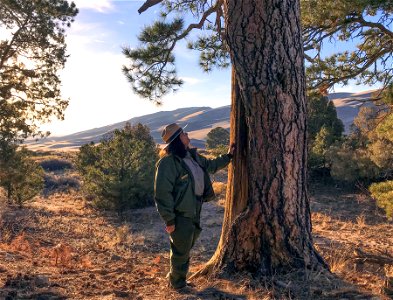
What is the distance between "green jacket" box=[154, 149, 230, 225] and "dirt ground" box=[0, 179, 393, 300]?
808 mm

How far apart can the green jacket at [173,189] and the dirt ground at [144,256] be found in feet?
2.65

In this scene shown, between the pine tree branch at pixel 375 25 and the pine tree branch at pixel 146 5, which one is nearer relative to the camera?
the pine tree branch at pixel 146 5

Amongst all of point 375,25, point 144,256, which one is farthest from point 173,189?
point 375,25

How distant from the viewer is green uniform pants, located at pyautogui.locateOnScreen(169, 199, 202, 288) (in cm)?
420

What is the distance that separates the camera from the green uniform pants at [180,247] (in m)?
4.20

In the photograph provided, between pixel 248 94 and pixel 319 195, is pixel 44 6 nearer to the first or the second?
pixel 248 94

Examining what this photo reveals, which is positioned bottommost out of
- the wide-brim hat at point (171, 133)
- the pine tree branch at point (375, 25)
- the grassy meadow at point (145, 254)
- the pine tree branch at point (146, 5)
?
the grassy meadow at point (145, 254)

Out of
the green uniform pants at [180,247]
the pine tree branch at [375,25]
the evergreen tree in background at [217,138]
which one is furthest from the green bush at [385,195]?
the evergreen tree in background at [217,138]

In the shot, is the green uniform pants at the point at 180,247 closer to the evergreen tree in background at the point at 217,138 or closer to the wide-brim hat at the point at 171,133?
the wide-brim hat at the point at 171,133

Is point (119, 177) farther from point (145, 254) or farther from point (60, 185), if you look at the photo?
point (60, 185)

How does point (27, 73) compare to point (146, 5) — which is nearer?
point (146, 5)

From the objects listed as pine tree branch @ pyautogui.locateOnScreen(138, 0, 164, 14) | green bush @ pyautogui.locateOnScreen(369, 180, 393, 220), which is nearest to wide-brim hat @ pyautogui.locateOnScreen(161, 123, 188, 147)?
pine tree branch @ pyautogui.locateOnScreen(138, 0, 164, 14)

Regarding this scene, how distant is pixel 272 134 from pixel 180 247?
60.6 inches

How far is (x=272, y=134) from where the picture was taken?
4.10 m
